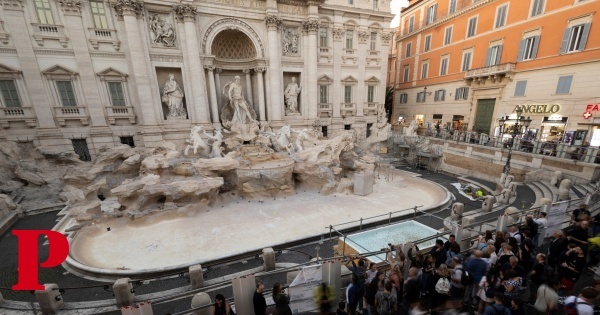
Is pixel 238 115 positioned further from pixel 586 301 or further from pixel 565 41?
pixel 565 41

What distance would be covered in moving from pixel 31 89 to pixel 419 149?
2815 centimetres

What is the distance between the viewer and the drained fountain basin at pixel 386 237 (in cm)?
766

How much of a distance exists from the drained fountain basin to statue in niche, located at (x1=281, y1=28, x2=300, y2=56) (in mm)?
17980

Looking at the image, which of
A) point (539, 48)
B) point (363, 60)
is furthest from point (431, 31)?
point (539, 48)

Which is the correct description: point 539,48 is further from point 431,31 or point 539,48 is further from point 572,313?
point 572,313

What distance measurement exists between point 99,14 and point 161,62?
15.0 feet

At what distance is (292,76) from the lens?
22.6 metres

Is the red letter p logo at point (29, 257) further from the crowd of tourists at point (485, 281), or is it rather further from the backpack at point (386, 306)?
the backpack at point (386, 306)

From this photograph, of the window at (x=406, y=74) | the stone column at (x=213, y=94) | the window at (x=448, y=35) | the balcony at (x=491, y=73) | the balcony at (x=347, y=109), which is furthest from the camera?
the window at (x=406, y=74)

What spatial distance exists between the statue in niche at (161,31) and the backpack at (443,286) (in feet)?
68.5

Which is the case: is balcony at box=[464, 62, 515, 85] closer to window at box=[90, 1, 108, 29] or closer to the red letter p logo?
the red letter p logo

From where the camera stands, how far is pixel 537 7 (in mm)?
17750

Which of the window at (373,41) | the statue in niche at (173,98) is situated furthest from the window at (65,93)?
the window at (373,41)

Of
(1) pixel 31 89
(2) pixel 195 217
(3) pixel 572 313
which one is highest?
(1) pixel 31 89
